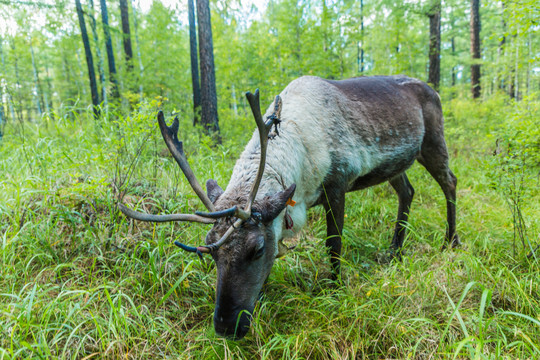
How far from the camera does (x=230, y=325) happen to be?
182 centimetres

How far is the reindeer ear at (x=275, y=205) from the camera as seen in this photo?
1.97m

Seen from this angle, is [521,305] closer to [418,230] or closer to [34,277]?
[418,230]

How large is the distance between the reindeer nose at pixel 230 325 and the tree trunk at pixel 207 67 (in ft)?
19.5

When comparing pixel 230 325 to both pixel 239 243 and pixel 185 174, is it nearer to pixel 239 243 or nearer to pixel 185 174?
pixel 239 243

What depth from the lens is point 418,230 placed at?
151 inches

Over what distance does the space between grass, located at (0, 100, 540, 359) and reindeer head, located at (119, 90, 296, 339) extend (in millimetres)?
201

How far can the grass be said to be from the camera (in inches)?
71.2

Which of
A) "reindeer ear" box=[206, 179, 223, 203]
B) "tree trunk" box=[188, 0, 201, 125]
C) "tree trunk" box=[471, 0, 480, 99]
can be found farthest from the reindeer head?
"tree trunk" box=[471, 0, 480, 99]

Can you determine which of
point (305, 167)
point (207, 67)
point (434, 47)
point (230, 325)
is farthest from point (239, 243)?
point (434, 47)

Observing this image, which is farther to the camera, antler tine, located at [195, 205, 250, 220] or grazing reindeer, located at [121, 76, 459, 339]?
grazing reindeer, located at [121, 76, 459, 339]

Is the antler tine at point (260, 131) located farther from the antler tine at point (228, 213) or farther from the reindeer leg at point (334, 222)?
the reindeer leg at point (334, 222)

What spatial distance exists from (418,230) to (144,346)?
3.40 meters

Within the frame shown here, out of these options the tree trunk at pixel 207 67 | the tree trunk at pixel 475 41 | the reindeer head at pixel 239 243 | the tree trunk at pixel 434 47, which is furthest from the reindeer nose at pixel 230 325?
the tree trunk at pixel 475 41

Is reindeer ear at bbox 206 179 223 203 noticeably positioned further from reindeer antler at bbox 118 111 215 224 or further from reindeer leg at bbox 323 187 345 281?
reindeer leg at bbox 323 187 345 281
